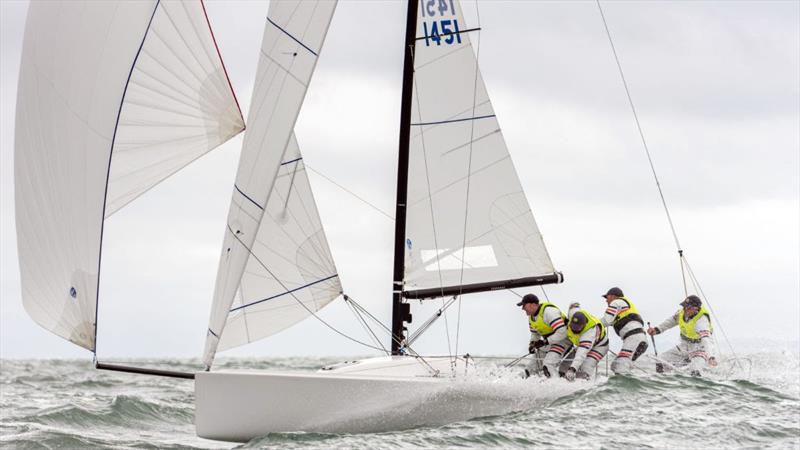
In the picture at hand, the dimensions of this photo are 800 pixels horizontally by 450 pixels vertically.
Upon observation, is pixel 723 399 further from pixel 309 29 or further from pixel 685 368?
pixel 309 29

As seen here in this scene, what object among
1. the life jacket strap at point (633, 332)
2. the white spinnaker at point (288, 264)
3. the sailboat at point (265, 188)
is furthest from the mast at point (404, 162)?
the life jacket strap at point (633, 332)

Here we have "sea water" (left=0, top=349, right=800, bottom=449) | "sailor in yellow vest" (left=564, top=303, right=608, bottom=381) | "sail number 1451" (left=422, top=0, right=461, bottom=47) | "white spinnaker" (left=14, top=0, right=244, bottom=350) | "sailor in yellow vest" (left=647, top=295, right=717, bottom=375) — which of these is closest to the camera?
"sea water" (left=0, top=349, right=800, bottom=449)

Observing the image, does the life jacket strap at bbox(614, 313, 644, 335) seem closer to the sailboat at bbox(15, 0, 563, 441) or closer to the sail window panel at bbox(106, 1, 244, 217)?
the sailboat at bbox(15, 0, 563, 441)

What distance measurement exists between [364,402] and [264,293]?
2.38 m

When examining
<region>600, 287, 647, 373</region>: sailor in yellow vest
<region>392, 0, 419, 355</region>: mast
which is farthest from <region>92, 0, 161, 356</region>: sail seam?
<region>600, 287, 647, 373</region>: sailor in yellow vest

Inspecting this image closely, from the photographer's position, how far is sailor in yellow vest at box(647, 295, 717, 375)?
43.7 ft

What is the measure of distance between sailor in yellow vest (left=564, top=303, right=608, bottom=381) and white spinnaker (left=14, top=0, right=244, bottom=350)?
522 centimetres

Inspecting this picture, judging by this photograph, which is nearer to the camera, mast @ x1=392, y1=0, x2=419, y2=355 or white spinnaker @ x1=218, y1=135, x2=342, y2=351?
white spinnaker @ x1=218, y1=135, x2=342, y2=351

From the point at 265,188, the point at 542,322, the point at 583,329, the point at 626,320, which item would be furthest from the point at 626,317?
the point at 265,188

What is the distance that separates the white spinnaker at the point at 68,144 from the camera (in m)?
11.1

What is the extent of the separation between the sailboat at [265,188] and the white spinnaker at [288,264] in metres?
0.02

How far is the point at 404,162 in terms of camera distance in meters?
12.7

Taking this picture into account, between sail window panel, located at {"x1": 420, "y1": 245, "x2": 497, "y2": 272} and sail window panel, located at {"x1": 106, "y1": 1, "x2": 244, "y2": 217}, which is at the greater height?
sail window panel, located at {"x1": 106, "y1": 1, "x2": 244, "y2": 217}

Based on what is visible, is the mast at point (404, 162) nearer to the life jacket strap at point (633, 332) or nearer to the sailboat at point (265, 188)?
the sailboat at point (265, 188)
